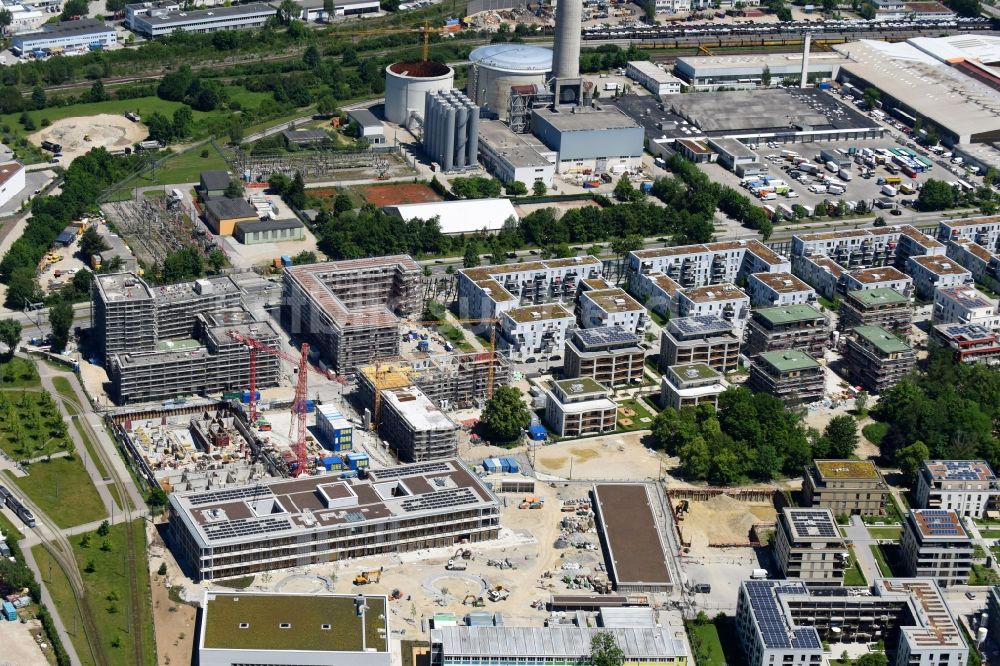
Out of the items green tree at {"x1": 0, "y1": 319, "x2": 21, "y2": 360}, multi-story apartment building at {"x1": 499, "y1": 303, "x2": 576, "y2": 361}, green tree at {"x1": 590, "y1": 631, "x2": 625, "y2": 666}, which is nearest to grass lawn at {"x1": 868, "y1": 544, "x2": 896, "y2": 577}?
green tree at {"x1": 590, "y1": 631, "x2": 625, "y2": 666}

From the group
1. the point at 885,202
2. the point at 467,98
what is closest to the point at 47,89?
the point at 467,98

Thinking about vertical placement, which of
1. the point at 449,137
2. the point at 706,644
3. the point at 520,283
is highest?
the point at 449,137

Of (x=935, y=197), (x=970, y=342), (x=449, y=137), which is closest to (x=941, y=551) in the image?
(x=970, y=342)

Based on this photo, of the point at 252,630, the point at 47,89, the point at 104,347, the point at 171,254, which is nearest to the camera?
the point at 252,630

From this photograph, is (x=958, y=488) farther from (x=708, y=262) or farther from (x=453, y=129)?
(x=453, y=129)

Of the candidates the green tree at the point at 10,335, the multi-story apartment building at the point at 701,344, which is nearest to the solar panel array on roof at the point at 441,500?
the multi-story apartment building at the point at 701,344

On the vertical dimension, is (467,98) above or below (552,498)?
above

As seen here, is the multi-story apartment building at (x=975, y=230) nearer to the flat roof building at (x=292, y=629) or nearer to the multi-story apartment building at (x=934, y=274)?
the multi-story apartment building at (x=934, y=274)

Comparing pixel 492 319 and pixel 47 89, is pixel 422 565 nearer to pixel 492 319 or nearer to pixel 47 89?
pixel 492 319
